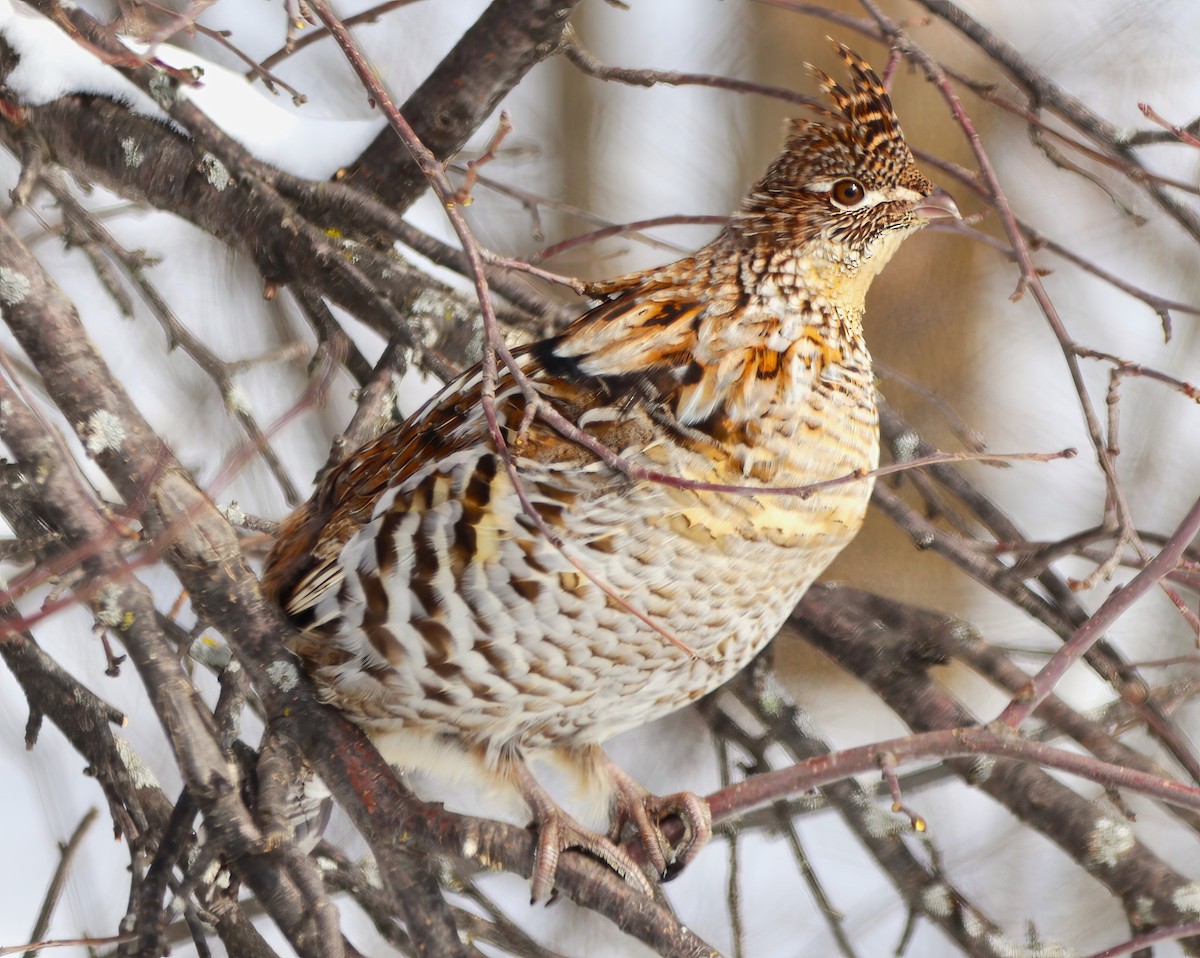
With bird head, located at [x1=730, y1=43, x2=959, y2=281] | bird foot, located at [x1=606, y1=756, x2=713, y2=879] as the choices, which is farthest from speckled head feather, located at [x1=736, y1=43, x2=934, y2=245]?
bird foot, located at [x1=606, y1=756, x2=713, y2=879]

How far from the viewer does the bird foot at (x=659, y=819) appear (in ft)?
7.17

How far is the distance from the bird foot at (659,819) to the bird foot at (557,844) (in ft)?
0.34

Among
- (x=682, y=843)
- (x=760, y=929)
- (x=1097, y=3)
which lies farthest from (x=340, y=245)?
(x=1097, y=3)

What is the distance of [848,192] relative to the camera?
207 cm

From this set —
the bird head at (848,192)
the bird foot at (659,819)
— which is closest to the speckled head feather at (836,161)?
the bird head at (848,192)

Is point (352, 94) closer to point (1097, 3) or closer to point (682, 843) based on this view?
point (1097, 3)

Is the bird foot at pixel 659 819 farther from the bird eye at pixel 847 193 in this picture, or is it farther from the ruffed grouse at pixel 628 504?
the bird eye at pixel 847 193

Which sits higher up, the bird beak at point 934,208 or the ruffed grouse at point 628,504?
the bird beak at point 934,208

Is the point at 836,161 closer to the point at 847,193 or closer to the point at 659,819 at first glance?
the point at 847,193

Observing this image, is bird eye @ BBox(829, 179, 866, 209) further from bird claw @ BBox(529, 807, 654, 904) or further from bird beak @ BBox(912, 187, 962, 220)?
bird claw @ BBox(529, 807, 654, 904)

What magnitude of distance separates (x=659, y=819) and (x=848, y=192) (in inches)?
46.6

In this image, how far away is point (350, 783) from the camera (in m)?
1.87

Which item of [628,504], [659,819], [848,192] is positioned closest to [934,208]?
[848,192]

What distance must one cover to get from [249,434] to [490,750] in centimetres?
88
